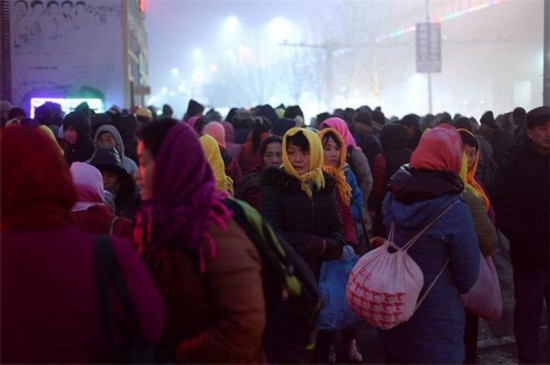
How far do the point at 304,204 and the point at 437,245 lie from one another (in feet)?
3.81

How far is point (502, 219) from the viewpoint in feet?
19.0

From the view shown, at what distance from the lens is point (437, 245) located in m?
4.39

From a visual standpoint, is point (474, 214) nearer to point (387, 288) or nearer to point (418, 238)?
point (418, 238)

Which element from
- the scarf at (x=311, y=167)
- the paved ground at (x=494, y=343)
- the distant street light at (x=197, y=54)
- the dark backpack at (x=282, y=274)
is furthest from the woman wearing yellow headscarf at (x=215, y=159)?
the distant street light at (x=197, y=54)

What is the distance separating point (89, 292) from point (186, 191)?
530mm

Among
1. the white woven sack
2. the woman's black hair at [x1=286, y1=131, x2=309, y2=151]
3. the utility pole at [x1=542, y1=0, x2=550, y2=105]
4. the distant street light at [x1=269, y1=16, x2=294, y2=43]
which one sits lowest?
the white woven sack

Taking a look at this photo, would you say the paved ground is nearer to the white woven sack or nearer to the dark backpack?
the white woven sack

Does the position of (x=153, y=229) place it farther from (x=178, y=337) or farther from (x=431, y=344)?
(x=431, y=344)

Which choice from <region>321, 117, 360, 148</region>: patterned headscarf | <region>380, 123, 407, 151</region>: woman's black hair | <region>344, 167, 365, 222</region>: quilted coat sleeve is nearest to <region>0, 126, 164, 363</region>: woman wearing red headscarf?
<region>344, 167, 365, 222</region>: quilted coat sleeve

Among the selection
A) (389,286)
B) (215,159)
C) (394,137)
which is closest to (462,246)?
(389,286)

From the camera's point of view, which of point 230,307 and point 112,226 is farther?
point 112,226

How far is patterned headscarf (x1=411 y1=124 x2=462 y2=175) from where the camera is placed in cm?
448

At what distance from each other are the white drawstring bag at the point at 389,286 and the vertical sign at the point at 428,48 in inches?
850

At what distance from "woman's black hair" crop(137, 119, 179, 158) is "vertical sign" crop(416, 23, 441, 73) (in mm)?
23291
